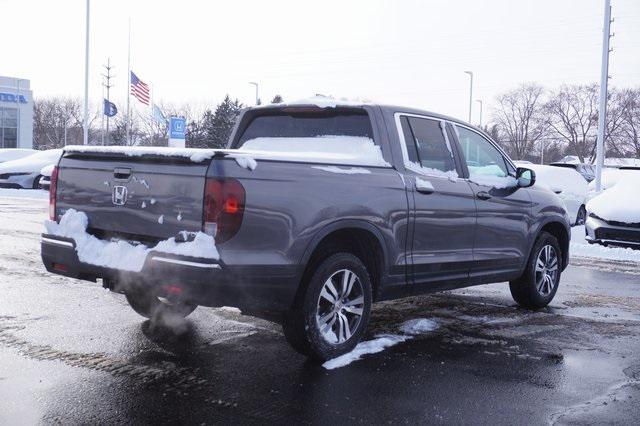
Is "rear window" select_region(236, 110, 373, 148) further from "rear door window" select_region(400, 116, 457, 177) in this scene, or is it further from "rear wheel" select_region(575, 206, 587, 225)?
"rear wheel" select_region(575, 206, 587, 225)

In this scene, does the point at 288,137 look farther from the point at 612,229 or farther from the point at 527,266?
the point at 612,229

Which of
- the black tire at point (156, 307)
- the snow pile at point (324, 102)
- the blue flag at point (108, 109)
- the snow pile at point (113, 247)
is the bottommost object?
the black tire at point (156, 307)

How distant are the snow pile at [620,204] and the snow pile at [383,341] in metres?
7.07

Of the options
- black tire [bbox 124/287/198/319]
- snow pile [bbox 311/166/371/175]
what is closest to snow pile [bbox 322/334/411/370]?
snow pile [bbox 311/166/371/175]

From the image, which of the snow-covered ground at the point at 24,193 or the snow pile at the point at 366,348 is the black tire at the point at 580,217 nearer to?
the snow pile at the point at 366,348

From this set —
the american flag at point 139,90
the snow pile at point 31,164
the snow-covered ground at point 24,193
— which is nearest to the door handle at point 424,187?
the snow-covered ground at point 24,193

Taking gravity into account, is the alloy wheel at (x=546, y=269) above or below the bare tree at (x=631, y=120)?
below

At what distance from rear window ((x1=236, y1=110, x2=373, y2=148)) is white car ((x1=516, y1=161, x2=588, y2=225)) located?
1196 cm

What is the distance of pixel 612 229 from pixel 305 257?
921 centimetres

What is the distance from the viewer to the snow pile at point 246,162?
4.24 metres

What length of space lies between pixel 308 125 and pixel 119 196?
1.82m

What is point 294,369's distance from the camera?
4.73 metres

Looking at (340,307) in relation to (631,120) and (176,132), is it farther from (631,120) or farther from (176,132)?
(631,120)

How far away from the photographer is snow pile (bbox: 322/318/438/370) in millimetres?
4922
